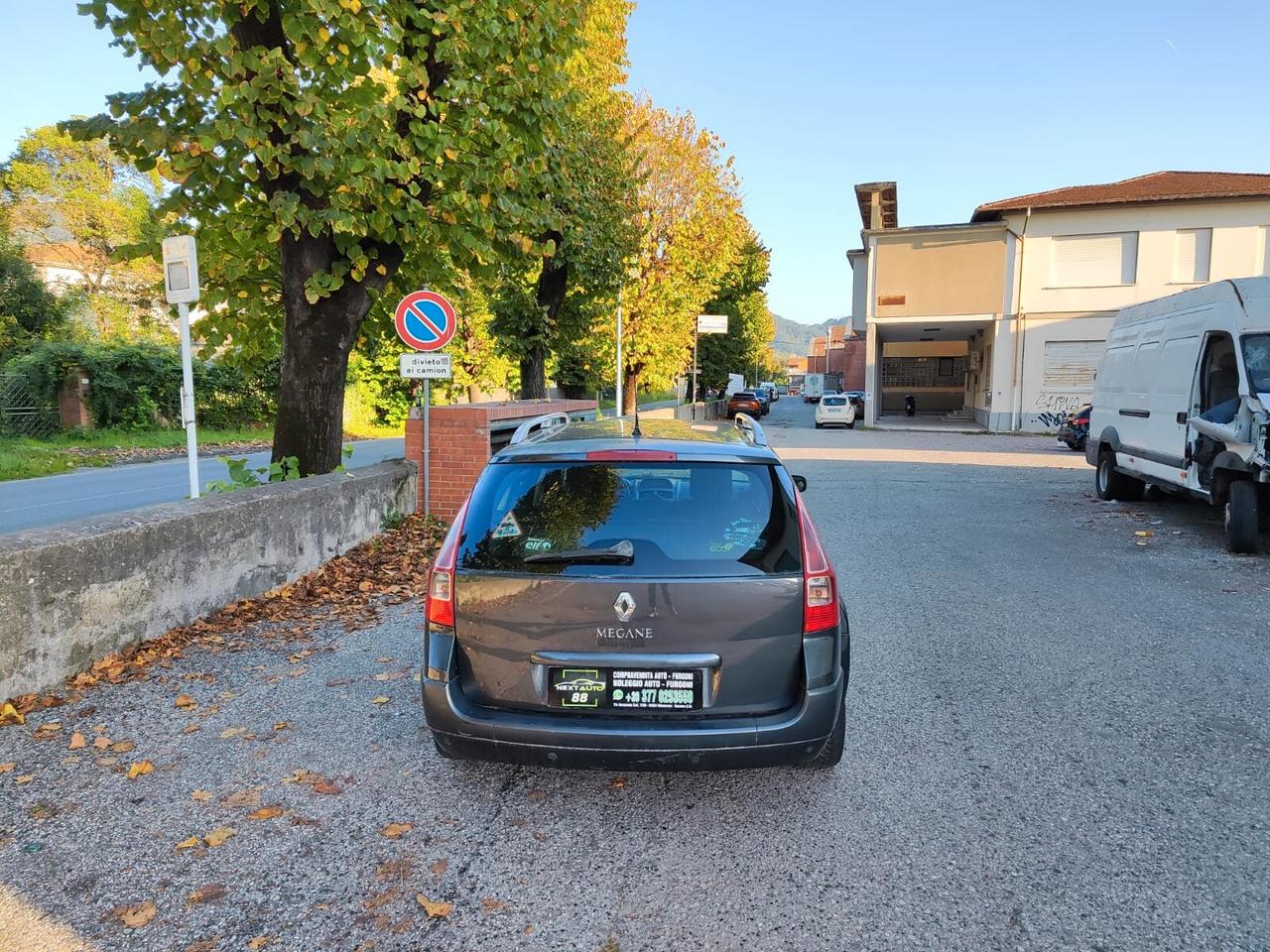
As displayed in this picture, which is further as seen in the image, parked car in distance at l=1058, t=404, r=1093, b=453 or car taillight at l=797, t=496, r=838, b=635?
parked car in distance at l=1058, t=404, r=1093, b=453

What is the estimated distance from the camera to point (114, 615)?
15.8 ft

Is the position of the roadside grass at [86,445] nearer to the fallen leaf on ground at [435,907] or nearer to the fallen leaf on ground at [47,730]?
the fallen leaf on ground at [47,730]

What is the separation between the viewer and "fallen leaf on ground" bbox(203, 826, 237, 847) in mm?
3072

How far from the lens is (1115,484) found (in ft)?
39.2

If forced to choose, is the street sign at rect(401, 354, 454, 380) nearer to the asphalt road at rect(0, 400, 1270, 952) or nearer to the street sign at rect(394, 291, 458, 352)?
the street sign at rect(394, 291, 458, 352)

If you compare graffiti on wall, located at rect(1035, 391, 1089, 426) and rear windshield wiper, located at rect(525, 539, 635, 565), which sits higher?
graffiti on wall, located at rect(1035, 391, 1089, 426)

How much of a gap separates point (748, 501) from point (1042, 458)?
62.2 ft

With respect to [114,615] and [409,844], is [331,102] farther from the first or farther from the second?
[409,844]

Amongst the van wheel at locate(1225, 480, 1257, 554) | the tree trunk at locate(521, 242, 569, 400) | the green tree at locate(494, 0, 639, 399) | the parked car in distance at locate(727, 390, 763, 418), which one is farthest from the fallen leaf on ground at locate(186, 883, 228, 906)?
the parked car in distance at locate(727, 390, 763, 418)

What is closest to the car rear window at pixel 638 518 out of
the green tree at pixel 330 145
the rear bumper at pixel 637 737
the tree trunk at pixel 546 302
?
the rear bumper at pixel 637 737

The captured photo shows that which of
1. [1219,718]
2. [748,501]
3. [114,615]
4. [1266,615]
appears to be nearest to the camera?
[748,501]

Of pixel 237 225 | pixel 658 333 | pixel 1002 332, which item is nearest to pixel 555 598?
pixel 237 225

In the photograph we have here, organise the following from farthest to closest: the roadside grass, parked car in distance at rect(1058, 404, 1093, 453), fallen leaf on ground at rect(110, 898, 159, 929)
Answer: parked car in distance at rect(1058, 404, 1093, 453) < the roadside grass < fallen leaf on ground at rect(110, 898, 159, 929)

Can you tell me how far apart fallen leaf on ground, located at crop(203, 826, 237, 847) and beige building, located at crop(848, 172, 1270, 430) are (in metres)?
31.3
